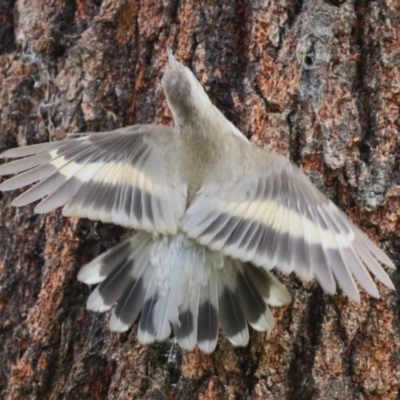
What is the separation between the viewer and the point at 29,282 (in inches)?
114

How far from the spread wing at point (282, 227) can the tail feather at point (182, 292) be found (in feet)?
Answer: 0.56

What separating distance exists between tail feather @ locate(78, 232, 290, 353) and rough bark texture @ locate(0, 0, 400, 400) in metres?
0.09

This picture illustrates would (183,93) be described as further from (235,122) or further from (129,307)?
(129,307)

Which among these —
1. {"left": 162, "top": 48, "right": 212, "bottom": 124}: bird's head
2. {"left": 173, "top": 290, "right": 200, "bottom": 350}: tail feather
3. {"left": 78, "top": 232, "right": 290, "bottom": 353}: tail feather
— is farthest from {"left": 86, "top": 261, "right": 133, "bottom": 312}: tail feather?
{"left": 162, "top": 48, "right": 212, "bottom": 124}: bird's head

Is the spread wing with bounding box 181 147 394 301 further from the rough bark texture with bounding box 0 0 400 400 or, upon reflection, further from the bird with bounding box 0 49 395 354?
the rough bark texture with bounding box 0 0 400 400

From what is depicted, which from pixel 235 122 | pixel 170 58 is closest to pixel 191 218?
pixel 235 122

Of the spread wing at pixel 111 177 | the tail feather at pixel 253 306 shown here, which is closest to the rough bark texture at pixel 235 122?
the tail feather at pixel 253 306

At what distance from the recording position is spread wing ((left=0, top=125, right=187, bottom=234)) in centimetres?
264

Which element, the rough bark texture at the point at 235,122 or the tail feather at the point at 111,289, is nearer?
the rough bark texture at the point at 235,122

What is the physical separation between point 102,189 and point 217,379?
784 millimetres

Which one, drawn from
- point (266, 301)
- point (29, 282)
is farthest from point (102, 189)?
point (266, 301)

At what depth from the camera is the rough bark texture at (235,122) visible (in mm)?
2562

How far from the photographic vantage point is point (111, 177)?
111 inches

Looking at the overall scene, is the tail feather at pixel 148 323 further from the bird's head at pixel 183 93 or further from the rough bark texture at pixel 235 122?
the bird's head at pixel 183 93
